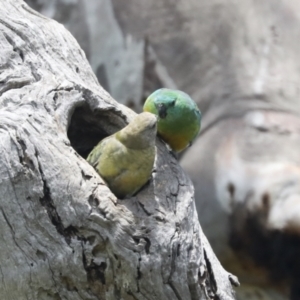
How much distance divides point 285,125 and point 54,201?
1.91 metres

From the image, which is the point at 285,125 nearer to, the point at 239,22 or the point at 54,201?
the point at 239,22

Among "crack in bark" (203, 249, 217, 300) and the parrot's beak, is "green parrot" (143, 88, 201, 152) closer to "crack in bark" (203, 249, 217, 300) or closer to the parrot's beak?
the parrot's beak

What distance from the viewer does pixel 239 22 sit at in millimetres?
3064

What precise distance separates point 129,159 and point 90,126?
7.9 inches

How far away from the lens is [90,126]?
143 centimetres

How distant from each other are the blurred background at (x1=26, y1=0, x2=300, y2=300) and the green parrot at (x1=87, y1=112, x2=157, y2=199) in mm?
1435

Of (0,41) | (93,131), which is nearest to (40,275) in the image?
(93,131)

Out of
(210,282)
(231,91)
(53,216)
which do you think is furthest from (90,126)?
(231,91)

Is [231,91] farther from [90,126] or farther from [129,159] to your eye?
[129,159]

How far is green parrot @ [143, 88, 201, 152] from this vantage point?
1.42 metres

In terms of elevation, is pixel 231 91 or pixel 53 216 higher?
pixel 231 91

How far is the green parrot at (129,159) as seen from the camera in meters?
1.26

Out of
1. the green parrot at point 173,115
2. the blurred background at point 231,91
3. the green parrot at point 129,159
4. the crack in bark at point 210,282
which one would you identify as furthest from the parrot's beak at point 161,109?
the blurred background at point 231,91

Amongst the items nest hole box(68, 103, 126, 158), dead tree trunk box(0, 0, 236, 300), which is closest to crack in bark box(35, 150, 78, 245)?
dead tree trunk box(0, 0, 236, 300)
